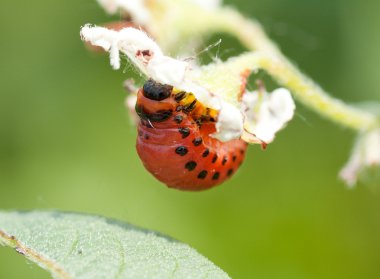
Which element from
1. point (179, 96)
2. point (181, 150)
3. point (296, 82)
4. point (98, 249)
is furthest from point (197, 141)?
point (296, 82)

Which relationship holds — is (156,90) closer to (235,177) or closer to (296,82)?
(296,82)

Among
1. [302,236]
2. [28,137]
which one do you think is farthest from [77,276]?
[28,137]

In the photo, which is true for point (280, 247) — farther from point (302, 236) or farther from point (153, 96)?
point (153, 96)

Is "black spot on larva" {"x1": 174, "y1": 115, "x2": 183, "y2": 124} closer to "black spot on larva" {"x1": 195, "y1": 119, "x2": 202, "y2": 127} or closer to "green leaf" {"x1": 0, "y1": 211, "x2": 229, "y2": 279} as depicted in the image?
"black spot on larva" {"x1": 195, "y1": 119, "x2": 202, "y2": 127}

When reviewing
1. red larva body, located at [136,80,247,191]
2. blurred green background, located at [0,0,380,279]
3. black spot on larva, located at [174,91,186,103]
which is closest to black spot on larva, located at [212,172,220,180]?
red larva body, located at [136,80,247,191]

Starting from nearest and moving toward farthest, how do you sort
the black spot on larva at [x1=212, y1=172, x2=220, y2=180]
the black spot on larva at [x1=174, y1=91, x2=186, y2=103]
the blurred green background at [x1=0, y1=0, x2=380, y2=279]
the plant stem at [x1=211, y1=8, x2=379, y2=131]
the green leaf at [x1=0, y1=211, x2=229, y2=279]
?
1. the green leaf at [x1=0, y1=211, x2=229, y2=279]
2. the black spot on larva at [x1=174, y1=91, x2=186, y2=103]
3. the black spot on larva at [x1=212, y1=172, x2=220, y2=180]
4. the plant stem at [x1=211, y1=8, x2=379, y2=131]
5. the blurred green background at [x1=0, y1=0, x2=380, y2=279]

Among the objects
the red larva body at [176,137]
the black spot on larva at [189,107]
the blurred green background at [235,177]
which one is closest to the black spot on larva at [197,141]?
the red larva body at [176,137]

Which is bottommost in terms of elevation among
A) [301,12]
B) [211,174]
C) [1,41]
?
[211,174]
